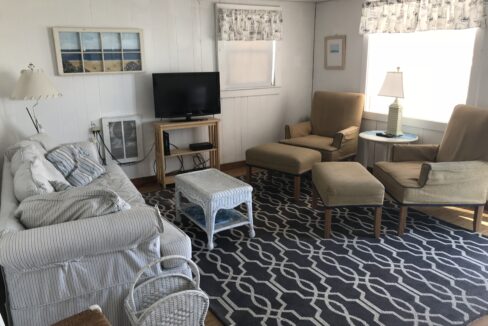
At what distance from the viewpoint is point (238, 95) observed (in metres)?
4.98

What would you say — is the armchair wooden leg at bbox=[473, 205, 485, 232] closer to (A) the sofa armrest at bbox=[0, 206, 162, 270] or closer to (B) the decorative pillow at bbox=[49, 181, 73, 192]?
(A) the sofa armrest at bbox=[0, 206, 162, 270]

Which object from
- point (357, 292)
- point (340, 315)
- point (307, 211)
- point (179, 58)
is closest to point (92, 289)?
point (340, 315)

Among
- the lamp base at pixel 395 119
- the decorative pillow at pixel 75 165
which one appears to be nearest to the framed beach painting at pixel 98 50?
the decorative pillow at pixel 75 165

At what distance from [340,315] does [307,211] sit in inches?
61.1

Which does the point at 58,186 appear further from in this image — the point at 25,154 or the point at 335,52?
the point at 335,52

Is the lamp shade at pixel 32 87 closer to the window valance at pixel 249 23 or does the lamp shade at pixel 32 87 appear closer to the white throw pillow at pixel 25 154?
the white throw pillow at pixel 25 154

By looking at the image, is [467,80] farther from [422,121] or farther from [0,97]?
[0,97]

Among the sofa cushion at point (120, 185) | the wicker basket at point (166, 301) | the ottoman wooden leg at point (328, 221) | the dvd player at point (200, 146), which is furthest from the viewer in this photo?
the dvd player at point (200, 146)

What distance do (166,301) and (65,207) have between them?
0.68m

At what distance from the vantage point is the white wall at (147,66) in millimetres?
→ 3674

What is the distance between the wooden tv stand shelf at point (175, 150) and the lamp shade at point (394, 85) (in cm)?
182

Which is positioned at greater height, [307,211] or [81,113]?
[81,113]

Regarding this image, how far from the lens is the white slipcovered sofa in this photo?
177 centimetres

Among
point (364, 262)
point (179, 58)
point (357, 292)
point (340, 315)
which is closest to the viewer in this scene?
point (340, 315)
